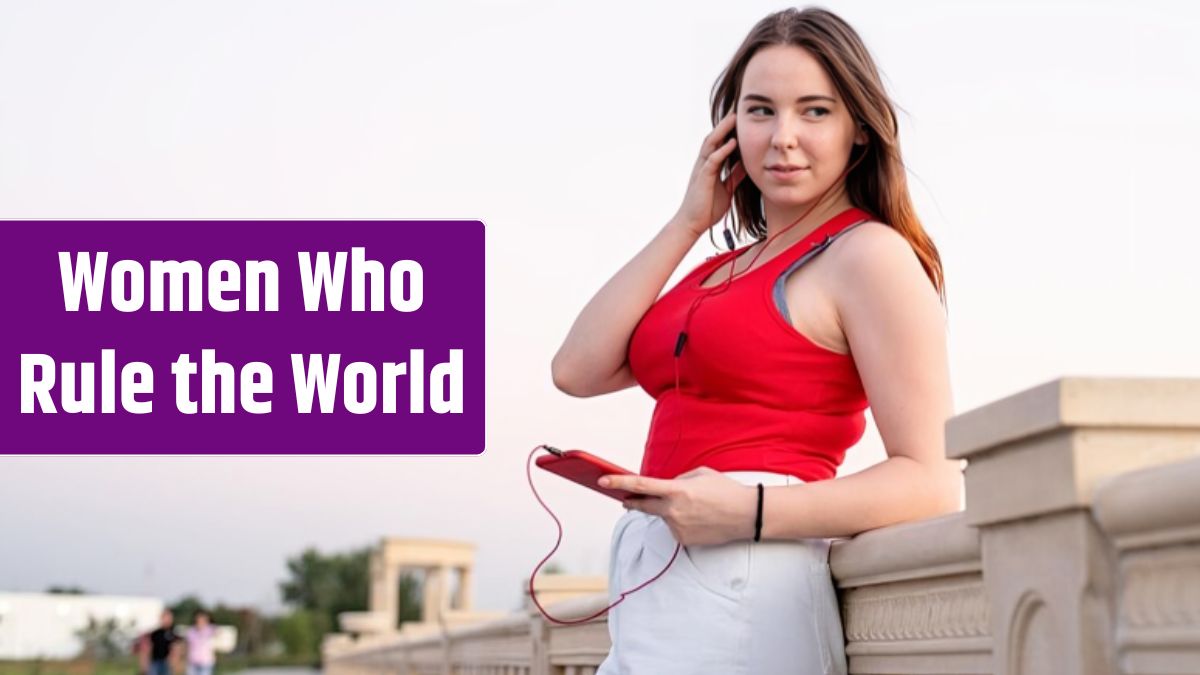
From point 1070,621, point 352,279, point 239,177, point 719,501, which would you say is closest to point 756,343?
point 719,501

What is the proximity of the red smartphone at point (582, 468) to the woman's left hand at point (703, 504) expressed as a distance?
0.23ft

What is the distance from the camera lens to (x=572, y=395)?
2814 millimetres

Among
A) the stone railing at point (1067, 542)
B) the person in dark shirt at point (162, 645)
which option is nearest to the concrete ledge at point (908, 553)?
the stone railing at point (1067, 542)

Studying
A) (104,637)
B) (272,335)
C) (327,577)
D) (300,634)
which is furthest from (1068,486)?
(327,577)

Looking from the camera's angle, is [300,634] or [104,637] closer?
[104,637]

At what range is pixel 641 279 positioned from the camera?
263 centimetres

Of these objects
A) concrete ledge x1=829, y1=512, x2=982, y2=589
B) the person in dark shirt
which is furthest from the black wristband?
the person in dark shirt

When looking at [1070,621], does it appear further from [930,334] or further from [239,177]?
[239,177]

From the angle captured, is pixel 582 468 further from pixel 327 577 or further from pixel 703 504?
pixel 327 577

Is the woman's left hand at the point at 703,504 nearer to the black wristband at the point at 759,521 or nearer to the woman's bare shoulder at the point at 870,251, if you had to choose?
the black wristband at the point at 759,521

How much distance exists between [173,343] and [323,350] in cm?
116

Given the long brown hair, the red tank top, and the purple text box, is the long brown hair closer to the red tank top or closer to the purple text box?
the red tank top

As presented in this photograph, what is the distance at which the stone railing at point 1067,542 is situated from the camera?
4.51 feet

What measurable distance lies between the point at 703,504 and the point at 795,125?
649 mm
